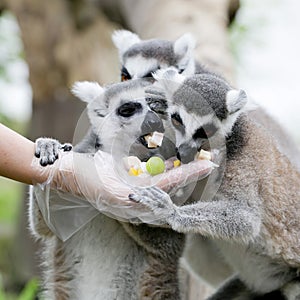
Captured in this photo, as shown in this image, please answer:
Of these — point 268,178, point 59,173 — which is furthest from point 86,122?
point 268,178

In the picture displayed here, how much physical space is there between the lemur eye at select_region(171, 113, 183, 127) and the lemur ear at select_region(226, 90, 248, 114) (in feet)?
0.98

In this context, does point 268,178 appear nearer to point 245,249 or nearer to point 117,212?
point 245,249

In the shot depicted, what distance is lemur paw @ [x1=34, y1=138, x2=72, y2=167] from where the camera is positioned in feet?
12.5

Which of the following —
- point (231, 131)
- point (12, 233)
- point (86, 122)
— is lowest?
point (12, 233)

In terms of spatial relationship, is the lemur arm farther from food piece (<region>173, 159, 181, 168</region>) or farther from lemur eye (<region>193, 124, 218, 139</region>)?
lemur eye (<region>193, 124, 218, 139</region>)

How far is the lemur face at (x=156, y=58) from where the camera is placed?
5094 millimetres

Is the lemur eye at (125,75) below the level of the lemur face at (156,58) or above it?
below

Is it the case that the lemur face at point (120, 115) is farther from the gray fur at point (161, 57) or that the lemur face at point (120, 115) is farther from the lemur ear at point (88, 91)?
the gray fur at point (161, 57)

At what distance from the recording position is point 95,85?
4.66m

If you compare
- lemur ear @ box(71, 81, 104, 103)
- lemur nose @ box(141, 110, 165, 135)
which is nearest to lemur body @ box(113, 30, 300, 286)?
lemur ear @ box(71, 81, 104, 103)

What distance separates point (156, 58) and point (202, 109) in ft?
3.75

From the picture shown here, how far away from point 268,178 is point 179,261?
0.79 m

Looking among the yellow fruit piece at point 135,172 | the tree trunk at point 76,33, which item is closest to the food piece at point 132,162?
the yellow fruit piece at point 135,172

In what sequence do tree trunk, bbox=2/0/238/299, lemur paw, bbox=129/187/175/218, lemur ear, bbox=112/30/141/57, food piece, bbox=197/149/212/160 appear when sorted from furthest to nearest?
1. tree trunk, bbox=2/0/238/299
2. lemur ear, bbox=112/30/141/57
3. food piece, bbox=197/149/212/160
4. lemur paw, bbox=129/187/175/218
